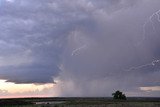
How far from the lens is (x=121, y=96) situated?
134 metres
